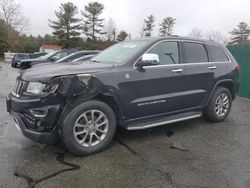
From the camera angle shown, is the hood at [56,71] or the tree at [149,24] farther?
the tree at [149,24]

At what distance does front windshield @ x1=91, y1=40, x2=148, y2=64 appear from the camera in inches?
179

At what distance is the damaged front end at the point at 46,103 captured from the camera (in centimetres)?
360

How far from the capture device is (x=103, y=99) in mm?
4082

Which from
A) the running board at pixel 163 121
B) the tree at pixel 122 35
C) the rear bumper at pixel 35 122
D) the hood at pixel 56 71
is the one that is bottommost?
the running board at pixel 163 121

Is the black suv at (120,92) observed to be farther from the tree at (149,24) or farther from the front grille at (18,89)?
the tree at (149,24)

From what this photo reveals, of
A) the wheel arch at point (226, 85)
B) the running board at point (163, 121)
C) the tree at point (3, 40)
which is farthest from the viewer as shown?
the tree at point (3, 40)

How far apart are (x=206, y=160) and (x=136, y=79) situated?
1.60 m

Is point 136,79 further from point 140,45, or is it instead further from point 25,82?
point 25,82

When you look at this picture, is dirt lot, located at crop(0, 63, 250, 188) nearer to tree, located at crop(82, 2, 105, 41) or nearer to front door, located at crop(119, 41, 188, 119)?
front door, located at crop(119, 41, 188, 119)

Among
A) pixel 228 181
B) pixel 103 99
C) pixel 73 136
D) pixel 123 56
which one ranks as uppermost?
pixel 123 56

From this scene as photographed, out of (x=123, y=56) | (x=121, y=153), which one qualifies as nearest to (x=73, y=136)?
(x=121, y=153)

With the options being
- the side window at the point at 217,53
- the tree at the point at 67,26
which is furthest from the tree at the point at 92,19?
the side window at the point at 217,53

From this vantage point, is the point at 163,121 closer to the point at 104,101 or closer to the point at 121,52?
the point at 104,101

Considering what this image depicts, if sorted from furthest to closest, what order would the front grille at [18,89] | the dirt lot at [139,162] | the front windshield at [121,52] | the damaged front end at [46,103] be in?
1. the front windshield at [121,52]
2. the front grille at [18,89]
3. the damaged front end at [46,103]
4. the dirt lot at [139,162]
